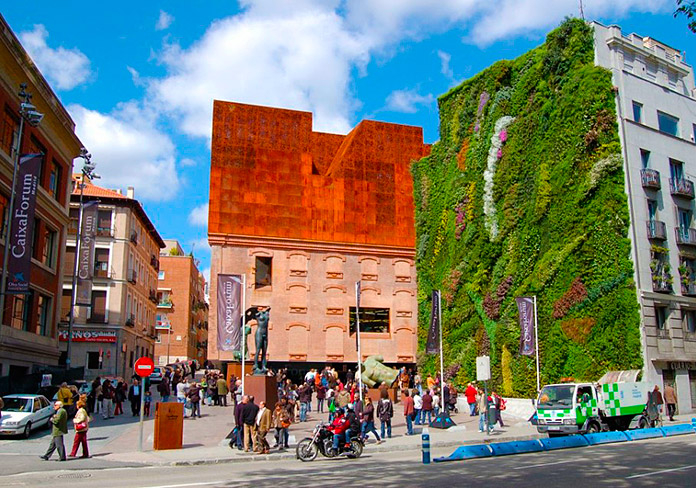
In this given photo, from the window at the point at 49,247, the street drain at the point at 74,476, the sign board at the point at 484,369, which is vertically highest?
the window at the point at 49,247

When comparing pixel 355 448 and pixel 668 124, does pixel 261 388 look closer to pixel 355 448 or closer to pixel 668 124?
pixel 355 448

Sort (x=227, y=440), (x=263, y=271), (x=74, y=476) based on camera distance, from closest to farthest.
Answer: (x=74, y=476) < (x=227, y=440) < (x=263, y=271)

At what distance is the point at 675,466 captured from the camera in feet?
46.9

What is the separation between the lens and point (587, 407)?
23812 millimetres

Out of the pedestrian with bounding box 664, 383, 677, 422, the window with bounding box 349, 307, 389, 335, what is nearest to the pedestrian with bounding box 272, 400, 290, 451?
the pedestrian with bounding box 664, 383, 677, 422

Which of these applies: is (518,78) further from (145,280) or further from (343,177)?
(145,280)

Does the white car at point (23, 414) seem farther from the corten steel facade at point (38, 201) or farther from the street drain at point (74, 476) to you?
the street drain at point (74, 476)

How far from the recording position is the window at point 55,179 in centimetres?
3800

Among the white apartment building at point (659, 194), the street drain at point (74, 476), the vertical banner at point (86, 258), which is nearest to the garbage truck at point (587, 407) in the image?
the white apartment building at point (659, 194)

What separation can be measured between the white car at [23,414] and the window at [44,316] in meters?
12.5

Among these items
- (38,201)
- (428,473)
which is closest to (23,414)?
(38,201)

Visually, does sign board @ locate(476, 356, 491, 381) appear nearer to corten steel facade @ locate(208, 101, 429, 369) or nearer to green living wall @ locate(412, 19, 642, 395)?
green living wall @ locate(412, 19, 642, 395)

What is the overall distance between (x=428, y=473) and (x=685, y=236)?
28.9m

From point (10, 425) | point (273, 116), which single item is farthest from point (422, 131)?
point (10, 425)
